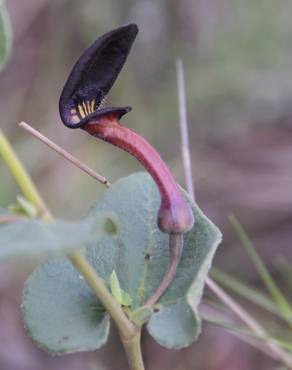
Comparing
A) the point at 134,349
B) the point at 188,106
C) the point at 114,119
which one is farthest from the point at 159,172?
the point at 188,106

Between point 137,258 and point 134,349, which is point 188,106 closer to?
point 137,258

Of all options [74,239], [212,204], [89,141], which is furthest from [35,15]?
[74,239]

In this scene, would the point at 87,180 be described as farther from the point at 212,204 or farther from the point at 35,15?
the point at 35,15

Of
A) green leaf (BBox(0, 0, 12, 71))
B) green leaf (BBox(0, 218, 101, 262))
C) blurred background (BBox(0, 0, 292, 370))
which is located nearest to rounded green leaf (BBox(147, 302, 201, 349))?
green leaf (BBox(0, 218, 101, 262))

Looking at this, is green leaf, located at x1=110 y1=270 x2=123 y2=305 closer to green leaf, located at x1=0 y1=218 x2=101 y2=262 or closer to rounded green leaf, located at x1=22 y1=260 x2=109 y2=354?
rounded green leaf, located at x1=22 y1=260 x2=109 y2=354

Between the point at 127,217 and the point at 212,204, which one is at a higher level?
the point at 127,217

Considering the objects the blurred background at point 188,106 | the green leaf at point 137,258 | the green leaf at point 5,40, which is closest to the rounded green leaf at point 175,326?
the green leaf at point 137,258
